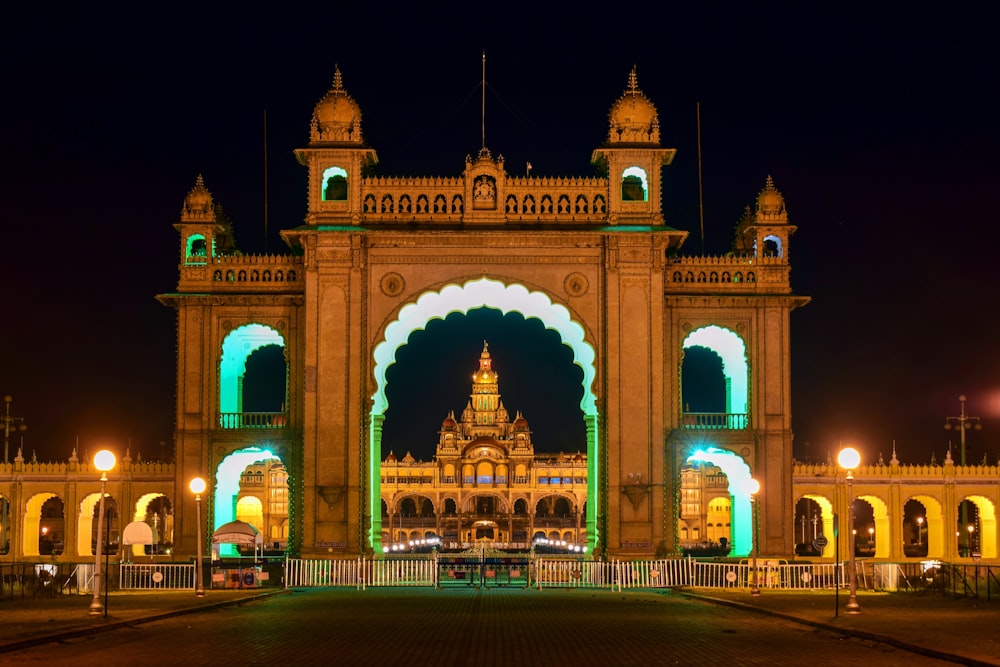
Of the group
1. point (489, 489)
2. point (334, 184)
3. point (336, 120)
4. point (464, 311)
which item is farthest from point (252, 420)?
point (489, 489)

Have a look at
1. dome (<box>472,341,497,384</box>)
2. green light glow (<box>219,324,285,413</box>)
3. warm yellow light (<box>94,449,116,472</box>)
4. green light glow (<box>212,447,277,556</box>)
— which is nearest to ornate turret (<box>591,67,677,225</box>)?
green light glow (<box>219,324,285,413</box>)

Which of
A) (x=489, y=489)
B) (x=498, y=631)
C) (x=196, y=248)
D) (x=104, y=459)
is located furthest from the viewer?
(x=489, y=489)

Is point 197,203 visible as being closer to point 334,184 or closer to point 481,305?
point 334,184

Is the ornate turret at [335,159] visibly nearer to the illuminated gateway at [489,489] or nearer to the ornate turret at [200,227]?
the ornate turret at [200,227]

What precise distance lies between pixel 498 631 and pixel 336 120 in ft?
78.6

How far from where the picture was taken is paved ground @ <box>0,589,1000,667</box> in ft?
60.4

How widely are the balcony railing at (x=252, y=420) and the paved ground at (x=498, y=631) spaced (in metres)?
11.4

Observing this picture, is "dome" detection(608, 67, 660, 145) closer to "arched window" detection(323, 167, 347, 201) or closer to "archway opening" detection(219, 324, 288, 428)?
"arched window" detection(323, 167, 347, 201)

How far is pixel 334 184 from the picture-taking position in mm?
43625

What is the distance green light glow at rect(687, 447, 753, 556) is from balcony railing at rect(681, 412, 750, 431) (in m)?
0.87

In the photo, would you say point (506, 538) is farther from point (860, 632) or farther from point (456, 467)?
point (860, 632)

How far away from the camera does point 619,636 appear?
70.8ft

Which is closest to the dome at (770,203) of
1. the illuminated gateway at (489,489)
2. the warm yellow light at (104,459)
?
the warm yellow light at (104,459)

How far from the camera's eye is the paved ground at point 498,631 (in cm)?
1842
